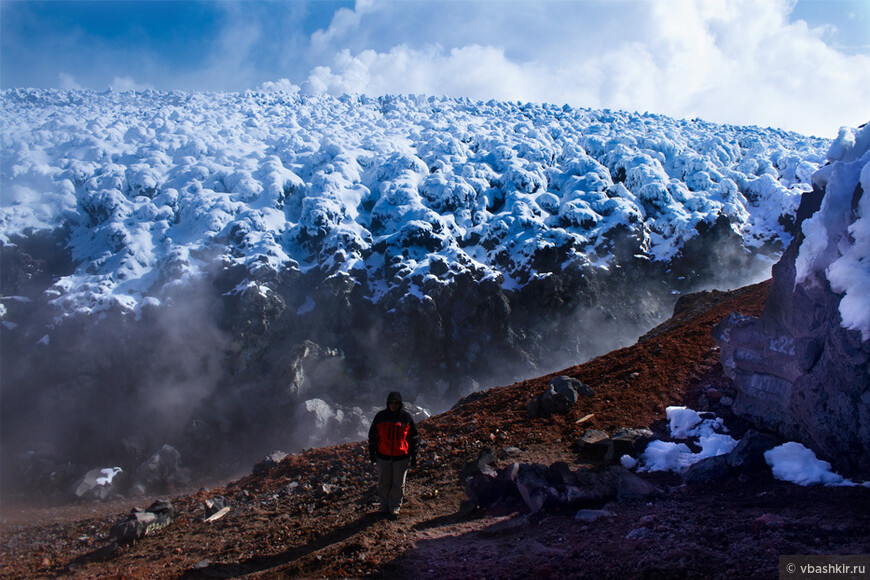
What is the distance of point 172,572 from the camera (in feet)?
19.8

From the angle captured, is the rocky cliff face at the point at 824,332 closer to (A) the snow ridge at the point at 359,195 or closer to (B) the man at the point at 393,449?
(B) the man at the point at 393,449

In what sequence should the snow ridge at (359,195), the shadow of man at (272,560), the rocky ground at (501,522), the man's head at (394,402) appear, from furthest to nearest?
the snow ridge at (359,195), the man's head at (394,402), the shadow of man at (272,560), the rocky ground at (501,522)

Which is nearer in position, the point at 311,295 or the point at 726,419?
the point at 726,419

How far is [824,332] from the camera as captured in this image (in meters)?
6.41

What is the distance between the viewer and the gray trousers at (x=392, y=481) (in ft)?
21.6

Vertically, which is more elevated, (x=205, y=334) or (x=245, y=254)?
(x=245, y=254)

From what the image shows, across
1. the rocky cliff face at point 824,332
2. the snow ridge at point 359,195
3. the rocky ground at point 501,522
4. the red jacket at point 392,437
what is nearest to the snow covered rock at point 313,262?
the snow ridge at point 359,195

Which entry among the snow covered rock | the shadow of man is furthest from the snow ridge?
the shadow of man

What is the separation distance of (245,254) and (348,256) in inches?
242

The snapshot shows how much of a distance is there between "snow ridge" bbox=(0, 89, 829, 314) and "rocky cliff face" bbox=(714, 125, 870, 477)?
69.3 feet

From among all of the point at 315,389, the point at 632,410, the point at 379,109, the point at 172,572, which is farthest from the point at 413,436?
the point at 379,109

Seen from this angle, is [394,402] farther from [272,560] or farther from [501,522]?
[272,560]

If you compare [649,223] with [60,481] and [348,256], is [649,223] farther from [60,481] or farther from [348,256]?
[60,481]

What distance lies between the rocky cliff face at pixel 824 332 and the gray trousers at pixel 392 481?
18.5ft
